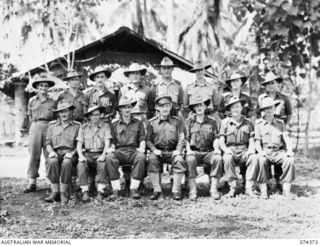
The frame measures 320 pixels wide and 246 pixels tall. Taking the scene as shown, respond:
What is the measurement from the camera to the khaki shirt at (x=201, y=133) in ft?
22.1

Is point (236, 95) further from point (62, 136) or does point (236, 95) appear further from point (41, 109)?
point (41, 109)

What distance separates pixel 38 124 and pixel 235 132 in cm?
288

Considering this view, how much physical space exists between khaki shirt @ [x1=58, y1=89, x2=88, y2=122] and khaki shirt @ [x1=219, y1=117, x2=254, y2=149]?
83.4 inches

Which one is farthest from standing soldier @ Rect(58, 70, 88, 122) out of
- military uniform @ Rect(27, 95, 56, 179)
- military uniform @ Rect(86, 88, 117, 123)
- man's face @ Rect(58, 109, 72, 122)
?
man's face @ Rect(58, 109, 72, 122)

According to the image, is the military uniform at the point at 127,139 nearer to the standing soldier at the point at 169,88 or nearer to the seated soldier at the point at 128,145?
the seated soldier at the point at 128,145

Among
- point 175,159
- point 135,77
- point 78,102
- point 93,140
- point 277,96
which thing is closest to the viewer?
point 175,159

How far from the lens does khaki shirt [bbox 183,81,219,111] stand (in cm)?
723

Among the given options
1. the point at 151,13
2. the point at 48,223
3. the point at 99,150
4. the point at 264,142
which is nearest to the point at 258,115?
the point at 264,142

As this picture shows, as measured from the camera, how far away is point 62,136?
21.5ft

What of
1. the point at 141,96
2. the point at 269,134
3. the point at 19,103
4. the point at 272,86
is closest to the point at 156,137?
the point at 141,96

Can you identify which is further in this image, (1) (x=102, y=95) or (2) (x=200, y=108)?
(1) (x=102, y=95)

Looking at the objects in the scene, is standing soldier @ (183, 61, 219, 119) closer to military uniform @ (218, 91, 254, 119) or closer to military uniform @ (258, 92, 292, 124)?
military uniform @ (218, 91, 254, 119)

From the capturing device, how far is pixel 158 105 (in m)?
6.86

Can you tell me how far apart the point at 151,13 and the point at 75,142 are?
25156mm
